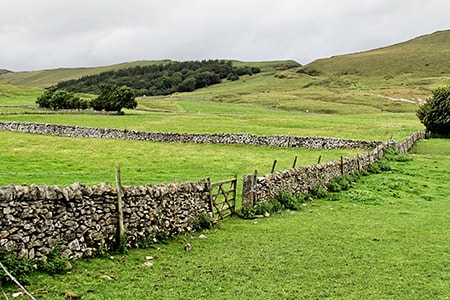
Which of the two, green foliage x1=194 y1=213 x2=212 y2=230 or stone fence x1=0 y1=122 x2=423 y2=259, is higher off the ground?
stone fence x1=0 y1=122 x2=423 y2=259

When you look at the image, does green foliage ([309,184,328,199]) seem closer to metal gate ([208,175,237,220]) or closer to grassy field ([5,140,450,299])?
grassy field ([5,140,450,299])

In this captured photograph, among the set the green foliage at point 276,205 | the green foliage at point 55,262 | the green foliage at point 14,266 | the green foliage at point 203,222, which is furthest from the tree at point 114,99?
the green foliage at point 14,266

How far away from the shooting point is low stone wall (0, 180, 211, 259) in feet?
30.4

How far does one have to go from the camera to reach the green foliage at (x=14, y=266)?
28.4 feet

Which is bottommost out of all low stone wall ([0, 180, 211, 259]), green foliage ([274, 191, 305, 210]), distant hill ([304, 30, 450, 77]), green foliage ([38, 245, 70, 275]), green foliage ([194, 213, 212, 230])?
green foliage ([274, 191, 305, 210])

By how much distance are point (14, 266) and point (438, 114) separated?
52.4 m

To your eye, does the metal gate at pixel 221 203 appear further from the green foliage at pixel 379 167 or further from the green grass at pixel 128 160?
the green foliage at pixel 379 167

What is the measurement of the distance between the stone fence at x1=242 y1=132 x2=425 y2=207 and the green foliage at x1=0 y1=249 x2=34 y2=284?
9803 millimetres

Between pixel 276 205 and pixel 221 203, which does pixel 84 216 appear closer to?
pixel 221 203

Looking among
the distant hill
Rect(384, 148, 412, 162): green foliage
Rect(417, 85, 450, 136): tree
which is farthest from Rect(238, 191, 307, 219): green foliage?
the distant hill

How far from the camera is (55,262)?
32.0 ft

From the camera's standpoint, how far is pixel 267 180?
1847 cm

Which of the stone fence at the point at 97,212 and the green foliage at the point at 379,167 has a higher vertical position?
the stone fence at the point at 97,212

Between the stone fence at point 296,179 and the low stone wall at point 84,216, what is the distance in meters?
3.68
